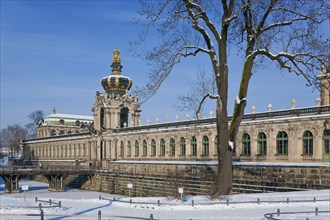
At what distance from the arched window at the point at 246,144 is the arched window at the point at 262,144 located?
4.25 feet

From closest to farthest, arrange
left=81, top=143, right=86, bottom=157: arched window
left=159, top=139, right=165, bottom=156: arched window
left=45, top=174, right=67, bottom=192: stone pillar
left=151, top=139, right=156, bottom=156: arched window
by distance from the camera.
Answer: left=159, top=139, right=165, bottom=156: arched window < left=151, top=139, right=156, bottom=156: arched window < left=45, top=174, right=67, bottom=192: stone pillar < left=81, top=143, right=86, bottom=157: arched window

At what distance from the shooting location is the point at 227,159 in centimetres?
1856

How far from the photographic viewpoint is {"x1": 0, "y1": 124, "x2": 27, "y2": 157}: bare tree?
13562 centimetres

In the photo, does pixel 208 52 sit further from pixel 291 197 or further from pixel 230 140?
pixel 291 197

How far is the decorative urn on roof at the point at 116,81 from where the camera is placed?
211 ft

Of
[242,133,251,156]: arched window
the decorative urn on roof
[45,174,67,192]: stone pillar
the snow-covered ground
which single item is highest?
the decorative urn on roof

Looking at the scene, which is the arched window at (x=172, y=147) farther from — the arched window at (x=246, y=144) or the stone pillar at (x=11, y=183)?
the stone pillar at (x=11, y=183)

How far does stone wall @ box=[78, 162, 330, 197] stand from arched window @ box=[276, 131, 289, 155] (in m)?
1.93

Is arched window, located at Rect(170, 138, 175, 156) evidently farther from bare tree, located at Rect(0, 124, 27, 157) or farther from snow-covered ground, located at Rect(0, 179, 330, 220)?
bare tree, located at Rect(0, 124, 27, 157)

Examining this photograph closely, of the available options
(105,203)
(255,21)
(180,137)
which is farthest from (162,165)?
(255,21)

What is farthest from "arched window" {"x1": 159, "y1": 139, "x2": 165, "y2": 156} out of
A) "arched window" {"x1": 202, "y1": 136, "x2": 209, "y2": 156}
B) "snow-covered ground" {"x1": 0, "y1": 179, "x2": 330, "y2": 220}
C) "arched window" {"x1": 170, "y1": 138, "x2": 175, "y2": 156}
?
"snow-covered ground" {"x1": 0, "y1": 179, "x2": 330, "y2": 220}

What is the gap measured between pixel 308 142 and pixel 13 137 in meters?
122

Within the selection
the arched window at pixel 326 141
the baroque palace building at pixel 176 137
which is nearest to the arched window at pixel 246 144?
the baroque palace building at pixel 176 137

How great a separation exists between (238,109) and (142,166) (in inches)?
1410
